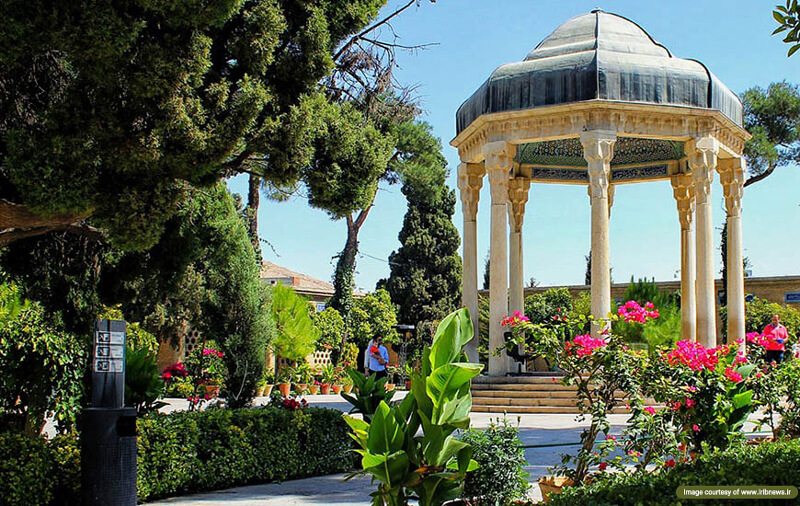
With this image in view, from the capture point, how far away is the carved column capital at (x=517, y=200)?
18781 mm

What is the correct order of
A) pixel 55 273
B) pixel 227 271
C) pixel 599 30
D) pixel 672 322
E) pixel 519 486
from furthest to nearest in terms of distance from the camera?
pixel 672 322 < pixel 599 30 < pixel 227 271 < pixel 55 273 < pixel 519 486

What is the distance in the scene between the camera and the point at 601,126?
14156 millimetres

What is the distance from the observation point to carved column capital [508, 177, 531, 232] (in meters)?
18.8

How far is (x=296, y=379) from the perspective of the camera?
21.9 metres

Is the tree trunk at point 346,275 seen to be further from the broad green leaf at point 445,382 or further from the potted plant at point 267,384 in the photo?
the broad green leaf at point 445,382

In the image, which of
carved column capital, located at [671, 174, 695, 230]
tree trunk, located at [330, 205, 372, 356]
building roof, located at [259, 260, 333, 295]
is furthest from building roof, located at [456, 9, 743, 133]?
building roof, located at [259, 260, 333, 295]

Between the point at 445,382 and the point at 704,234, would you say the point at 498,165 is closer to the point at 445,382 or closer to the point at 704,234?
the point at 704,234

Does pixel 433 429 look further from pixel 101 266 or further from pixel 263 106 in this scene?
pixel 101 266

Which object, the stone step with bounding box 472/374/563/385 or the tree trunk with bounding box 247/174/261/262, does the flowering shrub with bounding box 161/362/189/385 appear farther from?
the tree trunk with bounding box 247/174/261/262

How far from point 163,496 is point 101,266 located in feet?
10.4

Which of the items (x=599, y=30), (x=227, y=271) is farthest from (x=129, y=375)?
(x=599, y=30)

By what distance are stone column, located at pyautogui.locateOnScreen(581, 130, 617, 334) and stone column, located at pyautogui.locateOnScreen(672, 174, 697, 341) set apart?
2.51m

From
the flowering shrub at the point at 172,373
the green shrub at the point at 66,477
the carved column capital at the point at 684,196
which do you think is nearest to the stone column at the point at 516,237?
the carved column capital at the point at 684,196

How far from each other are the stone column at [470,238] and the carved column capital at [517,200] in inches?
84.3
